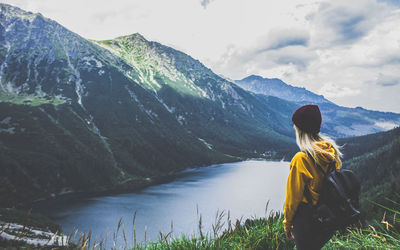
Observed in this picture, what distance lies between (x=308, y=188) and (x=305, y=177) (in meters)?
0.17

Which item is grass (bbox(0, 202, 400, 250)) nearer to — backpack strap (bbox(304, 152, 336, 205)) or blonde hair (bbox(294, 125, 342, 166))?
backpack strap (bbox(304, 152, 336, 205))

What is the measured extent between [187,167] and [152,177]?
38.6 metres

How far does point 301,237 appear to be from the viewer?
366 cm

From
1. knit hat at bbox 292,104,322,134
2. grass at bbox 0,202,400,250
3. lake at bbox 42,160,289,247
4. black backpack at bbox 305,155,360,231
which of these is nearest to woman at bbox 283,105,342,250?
knit hat at bbox 292,104,322,134

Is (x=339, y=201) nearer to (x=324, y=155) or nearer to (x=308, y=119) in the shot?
(x=324, y=155)

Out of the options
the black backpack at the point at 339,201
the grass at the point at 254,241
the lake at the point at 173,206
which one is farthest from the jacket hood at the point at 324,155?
the lake at the point at 173,206

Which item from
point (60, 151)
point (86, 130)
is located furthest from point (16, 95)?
point (60, 151)

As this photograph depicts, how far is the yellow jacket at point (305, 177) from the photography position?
3.65 meters

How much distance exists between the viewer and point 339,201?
3326 millimetres

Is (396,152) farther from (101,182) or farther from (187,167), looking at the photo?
(101,182)

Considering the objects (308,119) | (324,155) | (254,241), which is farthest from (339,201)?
(254,241)

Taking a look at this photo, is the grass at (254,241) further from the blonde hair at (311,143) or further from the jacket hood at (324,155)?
the jacket hood at (324,155)

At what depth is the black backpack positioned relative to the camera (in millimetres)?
3318

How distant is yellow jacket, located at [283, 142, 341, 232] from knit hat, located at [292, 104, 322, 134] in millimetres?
271
